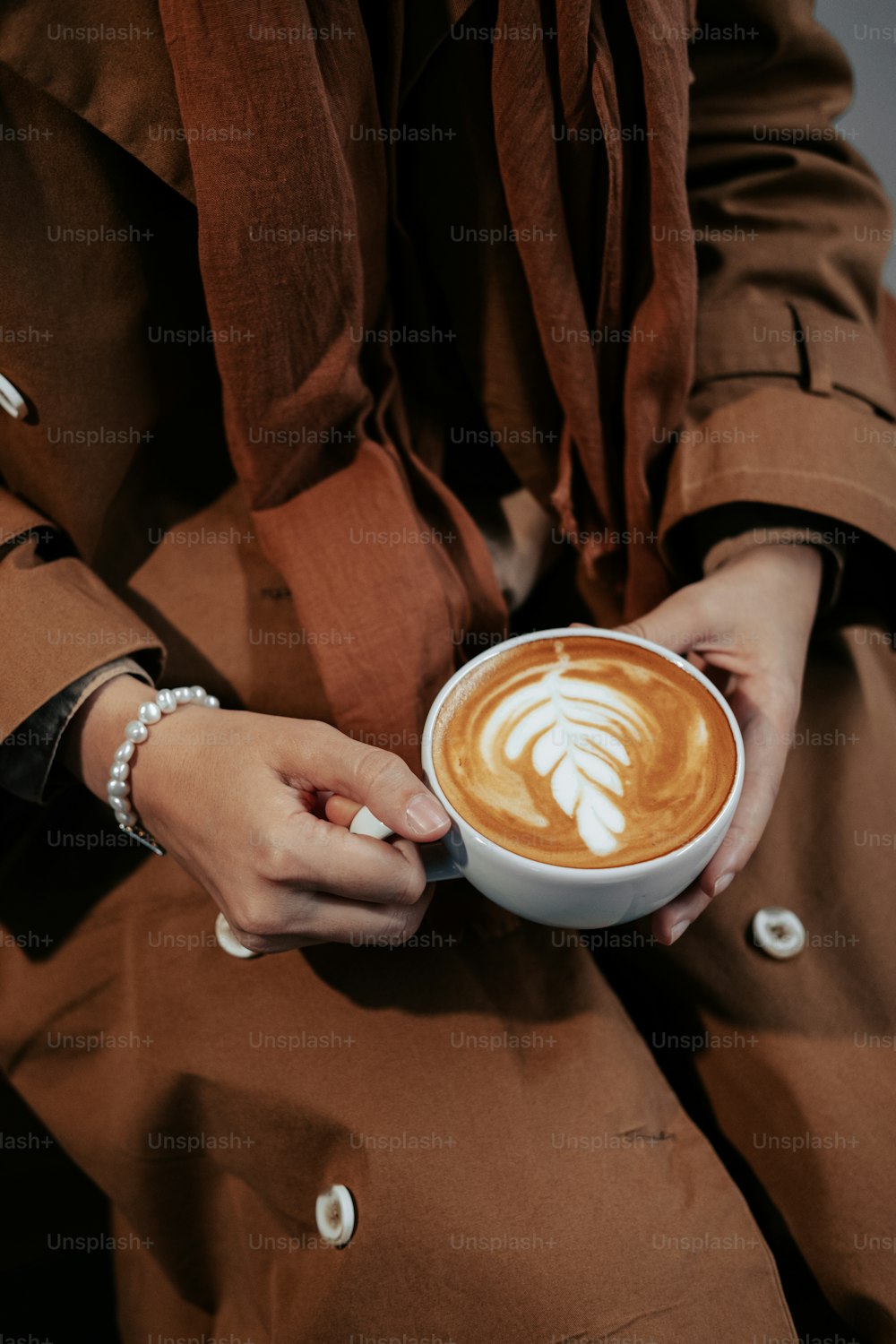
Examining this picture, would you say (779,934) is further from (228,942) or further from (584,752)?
(228,942)

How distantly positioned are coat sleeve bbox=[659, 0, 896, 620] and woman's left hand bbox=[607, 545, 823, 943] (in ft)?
0.22

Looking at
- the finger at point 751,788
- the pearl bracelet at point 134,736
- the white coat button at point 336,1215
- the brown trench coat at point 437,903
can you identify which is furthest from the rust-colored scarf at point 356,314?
the white coat button at point 336,1215

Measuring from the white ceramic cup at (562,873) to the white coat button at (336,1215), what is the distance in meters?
0.29

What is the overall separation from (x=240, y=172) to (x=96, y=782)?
499 millimetres

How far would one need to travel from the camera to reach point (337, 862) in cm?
68

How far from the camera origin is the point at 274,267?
778 mm

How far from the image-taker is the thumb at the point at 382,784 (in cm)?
64

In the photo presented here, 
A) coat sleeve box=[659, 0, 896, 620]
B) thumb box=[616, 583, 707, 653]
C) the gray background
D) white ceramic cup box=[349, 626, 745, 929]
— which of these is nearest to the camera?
white ceramic cup box=[349, 626, 745, 929]

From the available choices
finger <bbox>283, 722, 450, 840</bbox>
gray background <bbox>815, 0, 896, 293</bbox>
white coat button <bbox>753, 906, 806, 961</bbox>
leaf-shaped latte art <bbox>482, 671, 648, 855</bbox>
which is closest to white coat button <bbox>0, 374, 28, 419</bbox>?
finger <bbox>283, 722, 450, 840</bbox>

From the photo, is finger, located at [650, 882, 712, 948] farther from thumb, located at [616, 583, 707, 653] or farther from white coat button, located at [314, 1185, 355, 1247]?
white coat button, located at [314, 1185, 355, 1247]

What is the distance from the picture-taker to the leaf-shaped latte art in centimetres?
69

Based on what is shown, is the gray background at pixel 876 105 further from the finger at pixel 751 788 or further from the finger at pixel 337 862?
the finger at pixel 337 862

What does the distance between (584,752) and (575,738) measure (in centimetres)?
1

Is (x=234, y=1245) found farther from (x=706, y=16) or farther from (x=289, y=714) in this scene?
(x=706, y=16)
